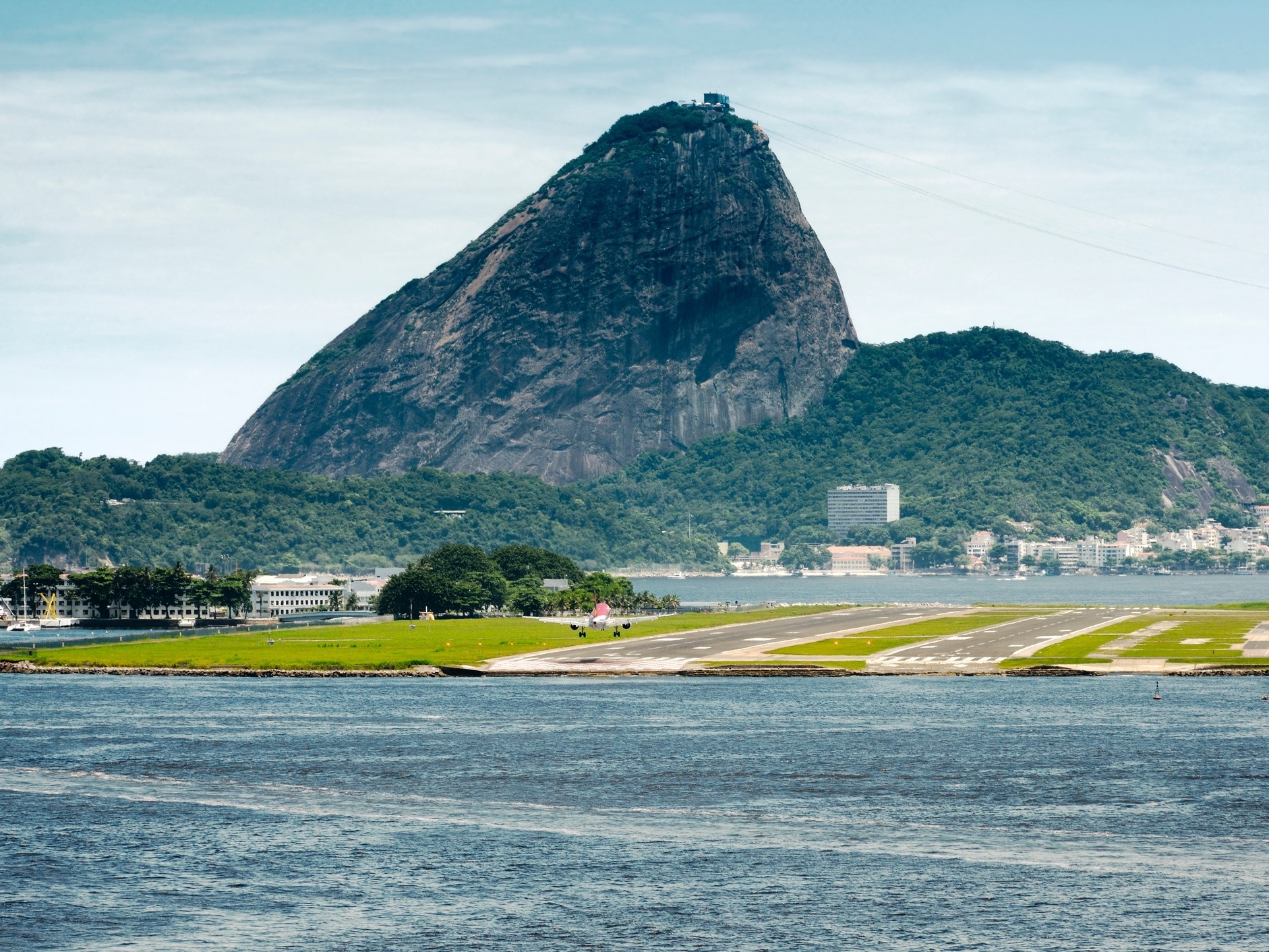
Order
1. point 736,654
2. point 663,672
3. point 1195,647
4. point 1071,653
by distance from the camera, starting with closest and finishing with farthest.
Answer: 1. point 663,672
2. point 1071,653
3. point 1195,647
4. point 736,654

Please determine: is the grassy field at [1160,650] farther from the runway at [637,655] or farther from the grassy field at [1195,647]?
the runway at [637,655]

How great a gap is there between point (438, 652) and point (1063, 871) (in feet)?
362

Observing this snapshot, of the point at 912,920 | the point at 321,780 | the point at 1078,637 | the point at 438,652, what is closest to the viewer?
the point at 912,920

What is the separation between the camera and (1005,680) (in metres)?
150

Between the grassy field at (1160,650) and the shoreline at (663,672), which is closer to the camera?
the shoreline at (663,672)

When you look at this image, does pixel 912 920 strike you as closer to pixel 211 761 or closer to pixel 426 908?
pixel 426 908

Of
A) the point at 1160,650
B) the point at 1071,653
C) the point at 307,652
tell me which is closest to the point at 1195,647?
the point at 1160,650

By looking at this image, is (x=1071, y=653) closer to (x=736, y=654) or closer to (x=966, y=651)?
(x=966, y=651)

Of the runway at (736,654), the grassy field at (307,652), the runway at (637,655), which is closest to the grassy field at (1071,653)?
the runway at (736,654)

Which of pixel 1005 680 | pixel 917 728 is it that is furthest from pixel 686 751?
pixel 1005 680

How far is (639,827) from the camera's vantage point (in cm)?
7625

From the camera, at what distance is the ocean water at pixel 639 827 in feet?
194

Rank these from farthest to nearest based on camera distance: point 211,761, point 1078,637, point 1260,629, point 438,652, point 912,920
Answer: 1. point 1260,629
2. point 1078,637
3. point 438,652
4. point 211,761
5. point 912,920

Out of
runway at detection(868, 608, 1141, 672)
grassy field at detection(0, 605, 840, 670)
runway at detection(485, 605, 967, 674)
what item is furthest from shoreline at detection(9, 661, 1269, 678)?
runway at detection(868, 608, 1141, 672)
